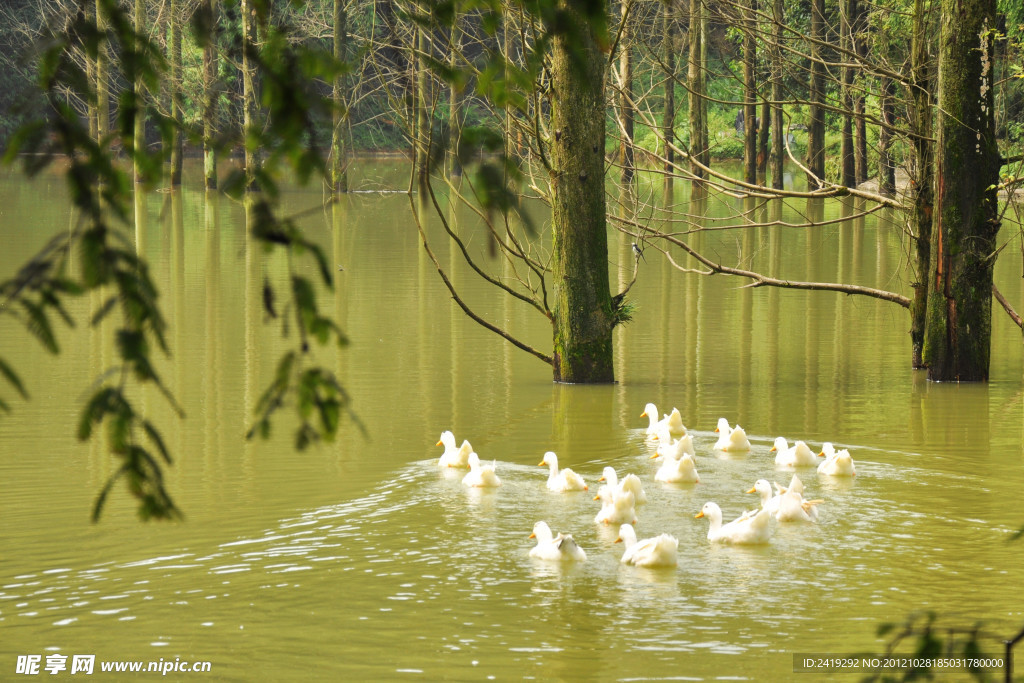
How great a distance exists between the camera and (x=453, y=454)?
371 inches

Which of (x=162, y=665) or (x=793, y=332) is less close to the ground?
(x=793, y=332)

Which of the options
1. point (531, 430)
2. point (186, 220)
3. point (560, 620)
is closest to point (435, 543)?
point (560, 620)

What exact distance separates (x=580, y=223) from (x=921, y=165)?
3669mm

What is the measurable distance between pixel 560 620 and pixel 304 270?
1563 cm

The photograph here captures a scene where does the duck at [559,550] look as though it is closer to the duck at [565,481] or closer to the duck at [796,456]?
the duck at [565,481]

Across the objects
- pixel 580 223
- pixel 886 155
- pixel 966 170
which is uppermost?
pixel 886 155

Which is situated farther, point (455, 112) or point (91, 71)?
point (91, 71)

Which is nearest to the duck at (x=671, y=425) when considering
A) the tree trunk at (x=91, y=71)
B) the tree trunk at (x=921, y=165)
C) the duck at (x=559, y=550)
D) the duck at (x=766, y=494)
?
the duck at (x=766, y=494)

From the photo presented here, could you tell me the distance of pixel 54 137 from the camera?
2.74 meters

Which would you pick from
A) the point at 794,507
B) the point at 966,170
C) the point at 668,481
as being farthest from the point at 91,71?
the point at 794,507

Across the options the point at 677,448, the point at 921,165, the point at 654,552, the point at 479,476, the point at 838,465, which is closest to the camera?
the point at 654,552

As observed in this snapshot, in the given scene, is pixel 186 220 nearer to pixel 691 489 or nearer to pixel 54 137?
pixel 691 489

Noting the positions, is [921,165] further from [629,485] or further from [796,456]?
[629,485]

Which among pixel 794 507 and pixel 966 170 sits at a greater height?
pixel 966 170
